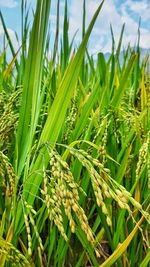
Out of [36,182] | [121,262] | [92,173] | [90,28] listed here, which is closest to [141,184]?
[121,262]

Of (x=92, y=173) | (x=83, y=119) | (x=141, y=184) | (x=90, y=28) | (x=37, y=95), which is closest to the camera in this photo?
(x=92, y=173)

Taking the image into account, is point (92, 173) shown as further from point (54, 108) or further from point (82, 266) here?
point (82, 266)

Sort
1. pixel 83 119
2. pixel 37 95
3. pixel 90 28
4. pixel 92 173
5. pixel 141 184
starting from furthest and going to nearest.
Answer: pixel 141 184 → pixel 83 119 → pixel 37 95 → pixel 90 28 → pixel 92 173

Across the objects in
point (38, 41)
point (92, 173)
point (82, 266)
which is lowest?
point (82, 266)

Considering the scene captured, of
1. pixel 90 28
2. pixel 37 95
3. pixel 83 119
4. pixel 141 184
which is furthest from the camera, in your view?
pixel 141 184

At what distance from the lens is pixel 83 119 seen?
1103 mm

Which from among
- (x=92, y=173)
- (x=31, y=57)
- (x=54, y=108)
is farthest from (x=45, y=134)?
(x=92, y=173)

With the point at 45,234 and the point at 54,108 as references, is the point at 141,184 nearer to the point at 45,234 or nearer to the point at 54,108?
the point at 45,234

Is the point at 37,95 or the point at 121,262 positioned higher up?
the point at 37,95

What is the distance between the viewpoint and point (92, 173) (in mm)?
588

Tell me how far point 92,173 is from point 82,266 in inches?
26.4

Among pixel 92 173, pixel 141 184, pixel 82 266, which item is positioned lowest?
pixel 82 266

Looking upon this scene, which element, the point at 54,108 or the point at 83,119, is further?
the point at 83,119

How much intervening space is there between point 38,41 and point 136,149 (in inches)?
22.6
